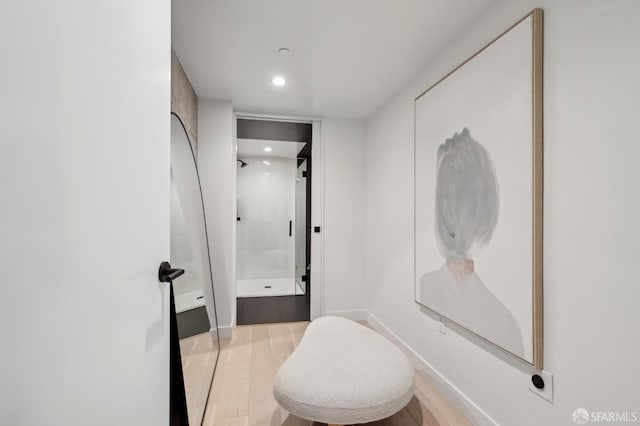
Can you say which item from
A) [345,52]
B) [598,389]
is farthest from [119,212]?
[345,52]

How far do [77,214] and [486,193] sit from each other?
1750mm

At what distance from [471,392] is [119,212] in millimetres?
2078

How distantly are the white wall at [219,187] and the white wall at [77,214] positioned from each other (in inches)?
83.7

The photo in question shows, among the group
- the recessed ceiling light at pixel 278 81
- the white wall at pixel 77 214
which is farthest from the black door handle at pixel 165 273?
the recessed ceiling light at pixel 278 81

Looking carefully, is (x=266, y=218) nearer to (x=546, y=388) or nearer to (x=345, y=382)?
(x=345, y=382)

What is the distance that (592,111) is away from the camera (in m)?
1.15

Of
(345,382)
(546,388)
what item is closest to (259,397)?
(345,382)

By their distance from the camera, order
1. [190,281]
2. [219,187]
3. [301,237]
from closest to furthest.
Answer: [190,281]
[219,187]
[301,237]

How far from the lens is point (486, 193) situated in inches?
64.1

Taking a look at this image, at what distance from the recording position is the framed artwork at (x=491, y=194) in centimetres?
136

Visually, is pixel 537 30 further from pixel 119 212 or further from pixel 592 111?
pixel 119 212

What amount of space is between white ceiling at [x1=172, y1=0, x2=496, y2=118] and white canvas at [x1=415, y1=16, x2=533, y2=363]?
13.0 inches

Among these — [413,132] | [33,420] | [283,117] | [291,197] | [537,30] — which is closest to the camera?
[33,420]

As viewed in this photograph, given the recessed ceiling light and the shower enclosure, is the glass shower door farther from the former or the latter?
the recessed ceiling light
